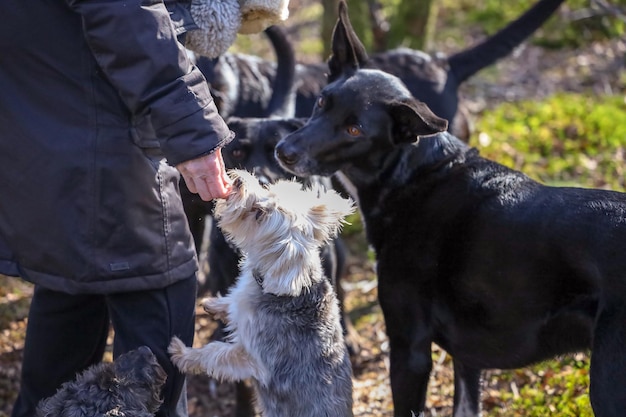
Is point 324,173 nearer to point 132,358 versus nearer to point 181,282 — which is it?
point 181,282

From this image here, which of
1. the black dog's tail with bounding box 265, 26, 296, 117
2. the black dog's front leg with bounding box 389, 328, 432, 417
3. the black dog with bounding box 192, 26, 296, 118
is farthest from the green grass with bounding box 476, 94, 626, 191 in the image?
the black dog's front leg with bounding box 389, 328, 432, 417

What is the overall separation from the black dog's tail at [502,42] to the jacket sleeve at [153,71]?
3.78m

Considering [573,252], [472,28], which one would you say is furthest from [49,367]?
[472,28]

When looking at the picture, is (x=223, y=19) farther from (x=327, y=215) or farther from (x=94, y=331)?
(x=94, y=331)

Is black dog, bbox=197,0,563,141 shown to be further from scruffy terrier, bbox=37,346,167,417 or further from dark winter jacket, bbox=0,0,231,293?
scruffy terrier, bbox=37,346,167,417

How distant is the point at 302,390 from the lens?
12.7ft

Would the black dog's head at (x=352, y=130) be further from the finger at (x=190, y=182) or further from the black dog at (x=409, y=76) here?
the black dog at (x=409, y=76)

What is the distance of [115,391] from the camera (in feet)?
11.7

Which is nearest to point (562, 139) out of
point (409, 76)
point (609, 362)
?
point (409, 76)

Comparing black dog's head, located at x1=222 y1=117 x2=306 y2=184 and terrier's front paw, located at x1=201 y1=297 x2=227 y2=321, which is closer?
terrier's front paw, located at x1=201 y1=297 x2=227 y2=321

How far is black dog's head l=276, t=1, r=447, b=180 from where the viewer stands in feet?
14.5

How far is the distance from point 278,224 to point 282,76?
8.70 ft

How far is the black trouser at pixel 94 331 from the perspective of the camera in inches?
148

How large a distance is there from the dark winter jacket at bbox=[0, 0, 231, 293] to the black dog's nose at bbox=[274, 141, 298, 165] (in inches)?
37.4
